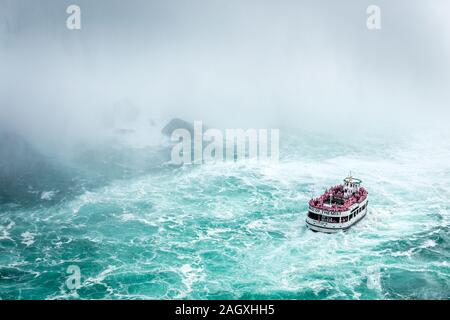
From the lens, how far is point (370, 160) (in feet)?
582

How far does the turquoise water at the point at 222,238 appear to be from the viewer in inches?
3617

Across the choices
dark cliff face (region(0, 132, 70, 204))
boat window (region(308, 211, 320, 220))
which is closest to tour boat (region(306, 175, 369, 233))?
boat window (region(308, 211, 320, 220))

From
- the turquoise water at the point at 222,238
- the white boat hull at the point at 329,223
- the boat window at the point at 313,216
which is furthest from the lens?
the boat window at the point at 313,216

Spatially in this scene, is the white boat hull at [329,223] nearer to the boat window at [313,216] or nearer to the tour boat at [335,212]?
the tour boat at [335,212]

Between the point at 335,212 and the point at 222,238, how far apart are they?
29034 millimetres

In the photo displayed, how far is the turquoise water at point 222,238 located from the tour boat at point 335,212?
2.80 metres

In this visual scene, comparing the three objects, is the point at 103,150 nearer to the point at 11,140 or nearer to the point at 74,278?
the point at 11,140

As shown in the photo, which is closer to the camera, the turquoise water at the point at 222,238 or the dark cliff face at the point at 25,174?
the turquoise water at the point at 222,238

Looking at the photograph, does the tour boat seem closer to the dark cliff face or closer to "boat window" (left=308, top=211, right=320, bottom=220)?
"boat window" (left=308, top=211, right=320, bottom=220)

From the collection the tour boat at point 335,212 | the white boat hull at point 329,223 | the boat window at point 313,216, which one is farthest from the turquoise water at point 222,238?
the boat window at point 313,216

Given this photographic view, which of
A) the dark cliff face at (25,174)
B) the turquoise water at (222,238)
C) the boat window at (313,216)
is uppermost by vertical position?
the dark cliff face at (25,174)

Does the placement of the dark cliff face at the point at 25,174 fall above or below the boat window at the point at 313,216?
above

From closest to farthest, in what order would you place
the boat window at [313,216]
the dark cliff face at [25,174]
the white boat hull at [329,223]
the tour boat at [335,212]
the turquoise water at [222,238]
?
→ the turquoise water at [222,238], the white boat hull at [329,223], the tour boat at [335,212], the boat window at [313,216], the dark cliff face at [25,174]
